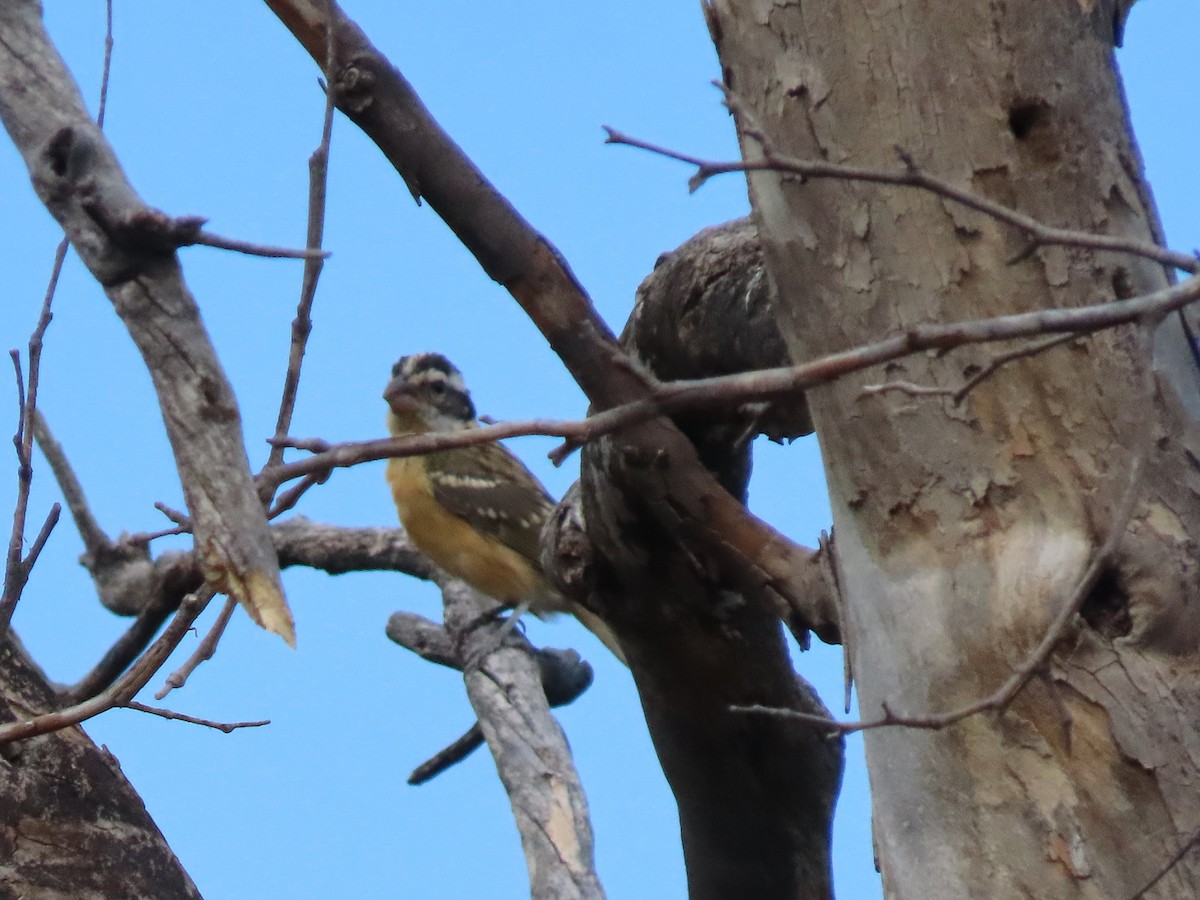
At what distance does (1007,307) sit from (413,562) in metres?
4.69

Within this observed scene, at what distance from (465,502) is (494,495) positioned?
370 millimetres

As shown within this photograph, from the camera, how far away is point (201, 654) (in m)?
2.44

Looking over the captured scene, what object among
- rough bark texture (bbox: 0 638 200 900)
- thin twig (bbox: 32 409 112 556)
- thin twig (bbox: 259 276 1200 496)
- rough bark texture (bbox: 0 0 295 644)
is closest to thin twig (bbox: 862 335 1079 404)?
thin twig (bbox: 259 276 1200 496)

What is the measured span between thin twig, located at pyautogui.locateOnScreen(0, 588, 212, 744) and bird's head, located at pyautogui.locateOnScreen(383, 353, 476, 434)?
5.31 m

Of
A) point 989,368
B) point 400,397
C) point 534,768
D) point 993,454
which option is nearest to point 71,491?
point 534,768

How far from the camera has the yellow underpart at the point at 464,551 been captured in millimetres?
6926

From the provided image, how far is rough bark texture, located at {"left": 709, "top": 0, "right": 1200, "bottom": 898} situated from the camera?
2.38 meters

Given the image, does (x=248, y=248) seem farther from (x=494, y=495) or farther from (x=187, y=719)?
(x=494, y=495)

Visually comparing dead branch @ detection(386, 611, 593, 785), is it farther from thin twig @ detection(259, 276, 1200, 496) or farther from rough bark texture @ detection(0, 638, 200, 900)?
thin twig @ detection(259, 276, 1200, 496)

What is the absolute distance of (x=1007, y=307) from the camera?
2557mm

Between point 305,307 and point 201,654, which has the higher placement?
point 305,307

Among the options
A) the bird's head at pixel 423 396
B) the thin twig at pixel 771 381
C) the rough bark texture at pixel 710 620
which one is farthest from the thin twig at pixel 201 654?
the bird's head at pixel 423 396

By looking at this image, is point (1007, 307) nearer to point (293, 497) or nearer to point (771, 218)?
point (771, 218)

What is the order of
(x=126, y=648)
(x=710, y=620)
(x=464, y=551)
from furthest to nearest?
1. (x=464, y=551)
2. (x=126, y=648)
3. (x=710, y=620)
